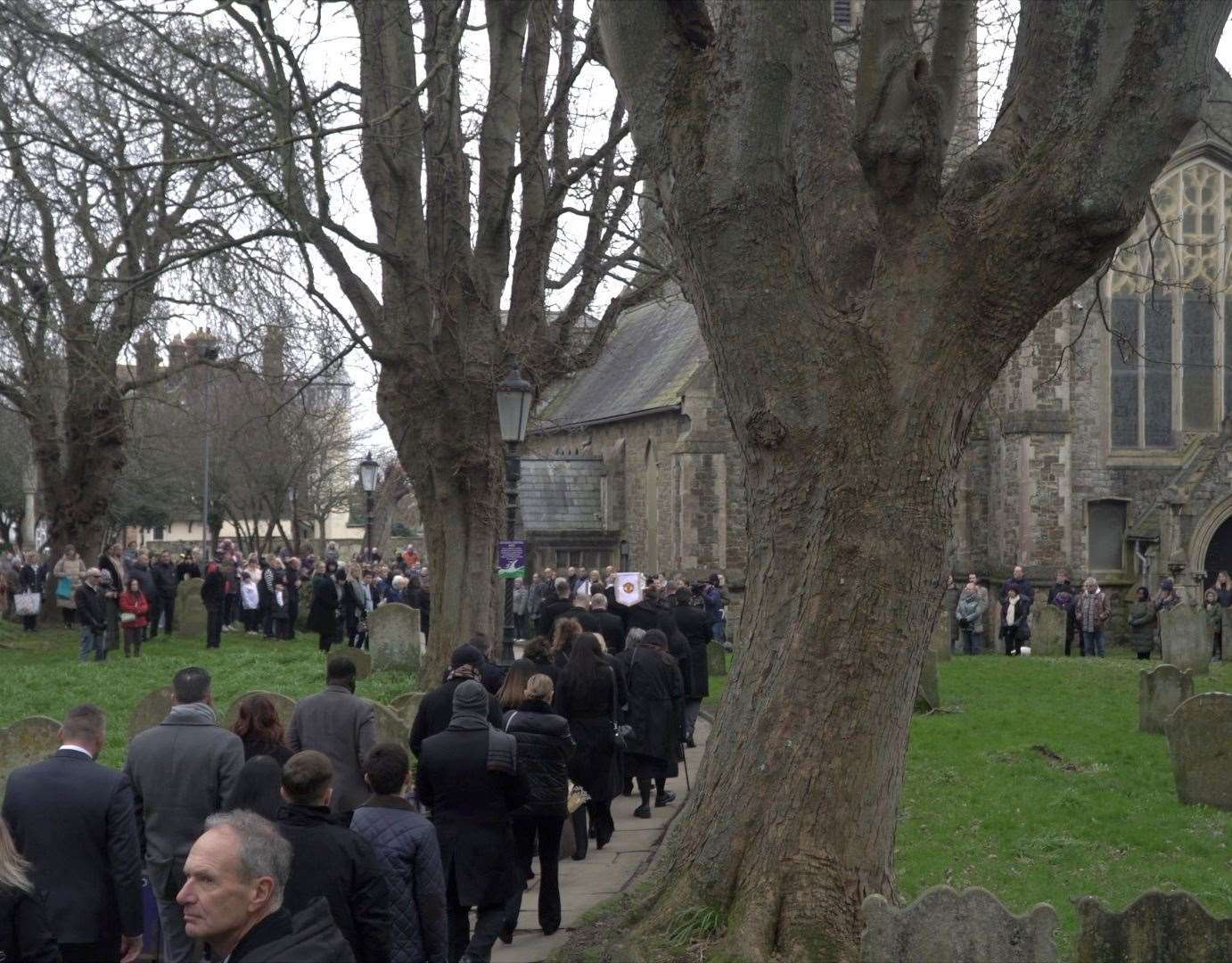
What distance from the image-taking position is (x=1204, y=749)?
37.6 ft

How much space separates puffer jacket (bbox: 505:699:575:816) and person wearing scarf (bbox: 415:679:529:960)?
32.9 inches

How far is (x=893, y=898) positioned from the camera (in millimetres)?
6855

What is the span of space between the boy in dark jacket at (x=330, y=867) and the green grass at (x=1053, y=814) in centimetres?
377

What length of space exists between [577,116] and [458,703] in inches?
405

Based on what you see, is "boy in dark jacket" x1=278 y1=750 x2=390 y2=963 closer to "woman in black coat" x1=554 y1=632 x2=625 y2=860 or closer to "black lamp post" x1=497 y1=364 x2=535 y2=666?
"woman in black coat" x1=554 y1=632 x2=625 y2=860

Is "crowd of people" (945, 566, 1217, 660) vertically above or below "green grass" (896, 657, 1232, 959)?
above

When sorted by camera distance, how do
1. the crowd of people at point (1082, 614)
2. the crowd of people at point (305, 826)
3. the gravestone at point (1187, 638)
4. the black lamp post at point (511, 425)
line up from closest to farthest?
the crowd of people at point (305, 826) < the black lamp post at point (511, 425) < the gravestone at point (1187, 638) < the crowd of people at point (1082, 614)

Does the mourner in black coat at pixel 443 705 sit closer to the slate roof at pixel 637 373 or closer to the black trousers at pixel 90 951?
the black trousers at pixel 90 951

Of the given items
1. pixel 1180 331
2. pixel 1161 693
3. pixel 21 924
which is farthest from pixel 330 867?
pixel 1180 331

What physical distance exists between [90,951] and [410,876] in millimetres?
1611

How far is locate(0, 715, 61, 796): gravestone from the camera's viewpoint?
32.0 feet

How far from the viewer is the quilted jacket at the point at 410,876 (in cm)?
579

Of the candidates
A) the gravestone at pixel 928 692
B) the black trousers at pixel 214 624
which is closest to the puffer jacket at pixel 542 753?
the gravestone at pixel 928 692

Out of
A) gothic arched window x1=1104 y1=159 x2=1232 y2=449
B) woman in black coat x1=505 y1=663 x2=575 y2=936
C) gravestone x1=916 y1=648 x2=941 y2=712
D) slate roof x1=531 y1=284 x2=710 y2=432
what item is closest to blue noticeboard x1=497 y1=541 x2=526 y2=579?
gravestone x1=916 y1=648 x2=941 y2=712
